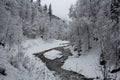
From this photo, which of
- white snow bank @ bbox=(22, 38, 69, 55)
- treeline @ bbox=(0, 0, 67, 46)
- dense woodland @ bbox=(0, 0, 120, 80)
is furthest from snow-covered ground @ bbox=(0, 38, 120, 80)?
white snow bank @ bbox=(22, 38, 69, 55)

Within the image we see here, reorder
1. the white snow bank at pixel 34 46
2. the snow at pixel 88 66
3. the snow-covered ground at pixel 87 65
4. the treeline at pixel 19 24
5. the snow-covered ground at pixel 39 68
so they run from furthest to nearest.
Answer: the white snow bank at pixel 34 46 < the snow at pixel 88 66 < the snow-covered ground at pixel 87 65 < the treeline at pixel 19 24 < the snow-covered ground at pixel 39 68

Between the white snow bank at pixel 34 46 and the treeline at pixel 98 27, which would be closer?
the treeline at pixel 98 27

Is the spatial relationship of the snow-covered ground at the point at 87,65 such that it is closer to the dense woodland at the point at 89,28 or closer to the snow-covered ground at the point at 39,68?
the snow-covered ground at the point at 39,68

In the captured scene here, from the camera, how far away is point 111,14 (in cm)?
1677

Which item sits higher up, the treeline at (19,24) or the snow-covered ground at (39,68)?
the treeline at (19,24)

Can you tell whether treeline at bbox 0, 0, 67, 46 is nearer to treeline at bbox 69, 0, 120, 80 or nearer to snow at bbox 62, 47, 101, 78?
snow at bbox 62, 47, 101, 78

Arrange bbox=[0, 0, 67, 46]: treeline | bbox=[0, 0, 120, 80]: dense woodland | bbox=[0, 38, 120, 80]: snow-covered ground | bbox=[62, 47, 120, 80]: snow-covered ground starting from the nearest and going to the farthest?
1. bbox=[0, 38, 120, 80]: snow-covered ground
2. bbox=[0, 0, 67, 46]: treeline
3. bbox=[0, 0, 120, 80]: dense woodland
4. bbox=[62, 47, 120, 80]: snow-covered ground

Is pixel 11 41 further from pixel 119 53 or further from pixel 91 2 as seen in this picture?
pixel 91 2

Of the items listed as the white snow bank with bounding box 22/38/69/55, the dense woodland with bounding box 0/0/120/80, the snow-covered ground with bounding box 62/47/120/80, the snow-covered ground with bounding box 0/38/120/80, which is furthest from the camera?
the white snow bank with bounding box 22/38/69/55

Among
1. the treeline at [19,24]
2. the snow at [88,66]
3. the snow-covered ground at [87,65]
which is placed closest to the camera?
the treeline at [19,24]

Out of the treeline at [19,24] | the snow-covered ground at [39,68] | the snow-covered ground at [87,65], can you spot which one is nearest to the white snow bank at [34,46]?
the treeline at [19,24]

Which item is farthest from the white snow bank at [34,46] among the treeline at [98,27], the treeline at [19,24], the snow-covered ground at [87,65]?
the treeline at [98,27]

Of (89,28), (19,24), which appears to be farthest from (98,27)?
(19,24)

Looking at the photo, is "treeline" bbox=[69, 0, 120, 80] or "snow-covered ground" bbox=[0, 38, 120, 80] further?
"treeline" bbox=[69, 0, 120, 80]
